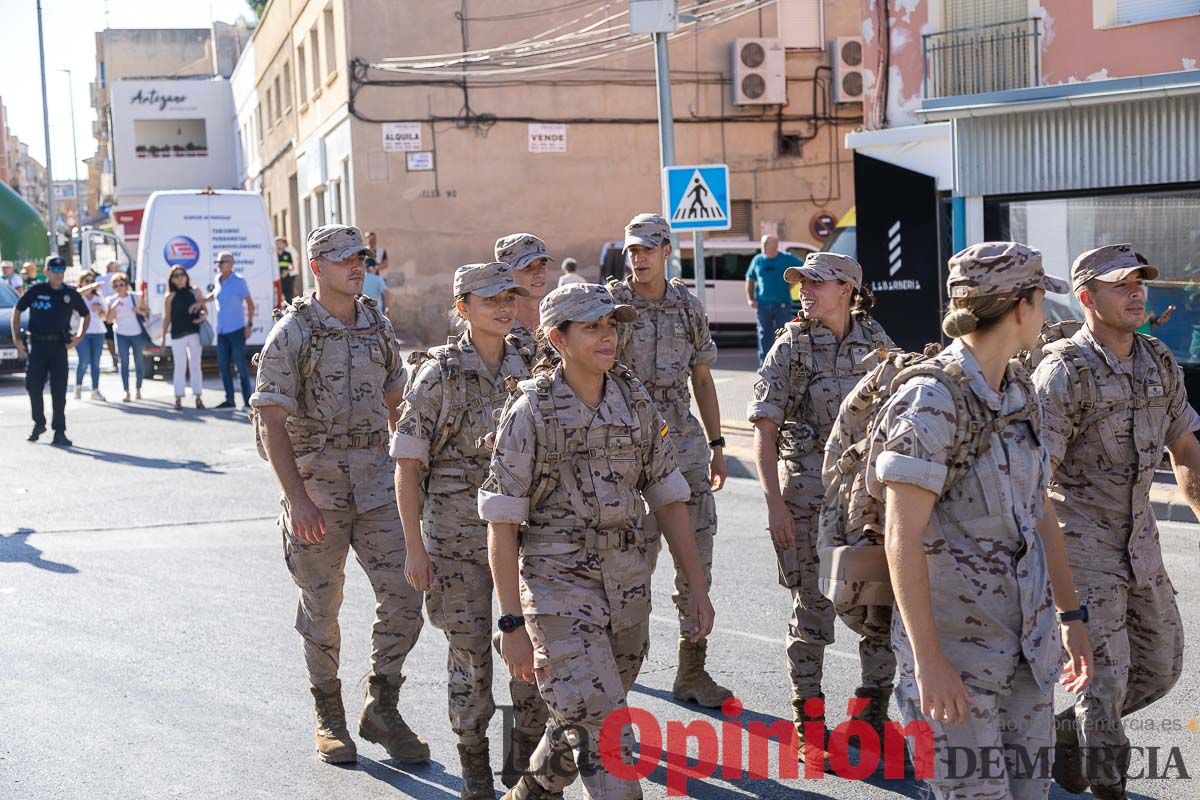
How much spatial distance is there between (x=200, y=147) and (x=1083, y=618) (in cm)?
5459

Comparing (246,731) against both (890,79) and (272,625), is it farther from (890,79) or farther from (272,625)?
(890,79)

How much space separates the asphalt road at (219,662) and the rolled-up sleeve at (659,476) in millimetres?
1359

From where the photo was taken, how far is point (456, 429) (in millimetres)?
5160

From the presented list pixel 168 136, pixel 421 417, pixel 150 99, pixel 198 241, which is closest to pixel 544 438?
pixel 421 417

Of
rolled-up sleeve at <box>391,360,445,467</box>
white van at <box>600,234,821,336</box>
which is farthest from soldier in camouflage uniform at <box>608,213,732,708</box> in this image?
white van at <box>600,234,821,336</box>

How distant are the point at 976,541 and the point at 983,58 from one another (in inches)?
537

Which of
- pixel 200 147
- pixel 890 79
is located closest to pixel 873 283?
pixel 890 79

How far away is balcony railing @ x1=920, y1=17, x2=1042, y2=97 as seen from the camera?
51.5 feet

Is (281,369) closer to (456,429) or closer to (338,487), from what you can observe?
(338,487)

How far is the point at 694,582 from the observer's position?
4457 mm

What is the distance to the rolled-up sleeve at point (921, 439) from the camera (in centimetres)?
345

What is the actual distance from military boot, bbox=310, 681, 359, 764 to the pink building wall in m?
11.8

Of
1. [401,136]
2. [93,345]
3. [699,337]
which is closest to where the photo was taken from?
[699,337]

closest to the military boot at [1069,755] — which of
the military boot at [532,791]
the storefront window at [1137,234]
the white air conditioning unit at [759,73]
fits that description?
the military boot at [532,791]
